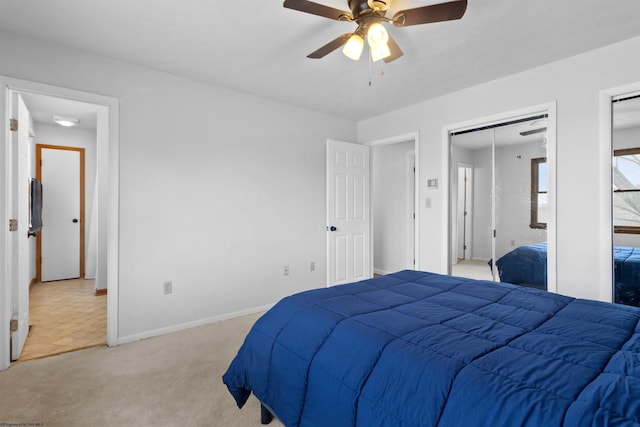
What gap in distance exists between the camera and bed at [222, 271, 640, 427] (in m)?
0.90

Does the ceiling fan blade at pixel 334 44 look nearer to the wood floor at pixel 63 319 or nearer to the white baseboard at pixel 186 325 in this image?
the white baseboard at pixel 186 325

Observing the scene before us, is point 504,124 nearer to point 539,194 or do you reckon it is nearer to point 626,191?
point 539,194

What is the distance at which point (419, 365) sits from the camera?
111 centimetres

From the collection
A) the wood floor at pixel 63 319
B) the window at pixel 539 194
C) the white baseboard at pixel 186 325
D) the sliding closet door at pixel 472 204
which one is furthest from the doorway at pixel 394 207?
the wood floor at pixel 63 319

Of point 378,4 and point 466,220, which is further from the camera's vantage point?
point 466,220

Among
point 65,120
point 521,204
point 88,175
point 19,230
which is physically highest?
point 65,120

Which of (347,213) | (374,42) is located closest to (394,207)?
(347,213)

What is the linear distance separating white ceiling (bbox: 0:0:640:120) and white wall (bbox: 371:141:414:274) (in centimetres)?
208

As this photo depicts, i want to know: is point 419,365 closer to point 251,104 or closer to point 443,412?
point 443,412

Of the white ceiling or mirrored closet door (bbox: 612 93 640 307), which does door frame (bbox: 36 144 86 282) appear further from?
mirrored closet door (bbox: 612 93 640 307)

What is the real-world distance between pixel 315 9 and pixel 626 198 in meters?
2.77

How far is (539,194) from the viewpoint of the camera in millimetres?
3043

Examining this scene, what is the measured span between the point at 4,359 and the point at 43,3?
2502 mm

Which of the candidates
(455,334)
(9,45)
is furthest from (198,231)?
(455,334)
